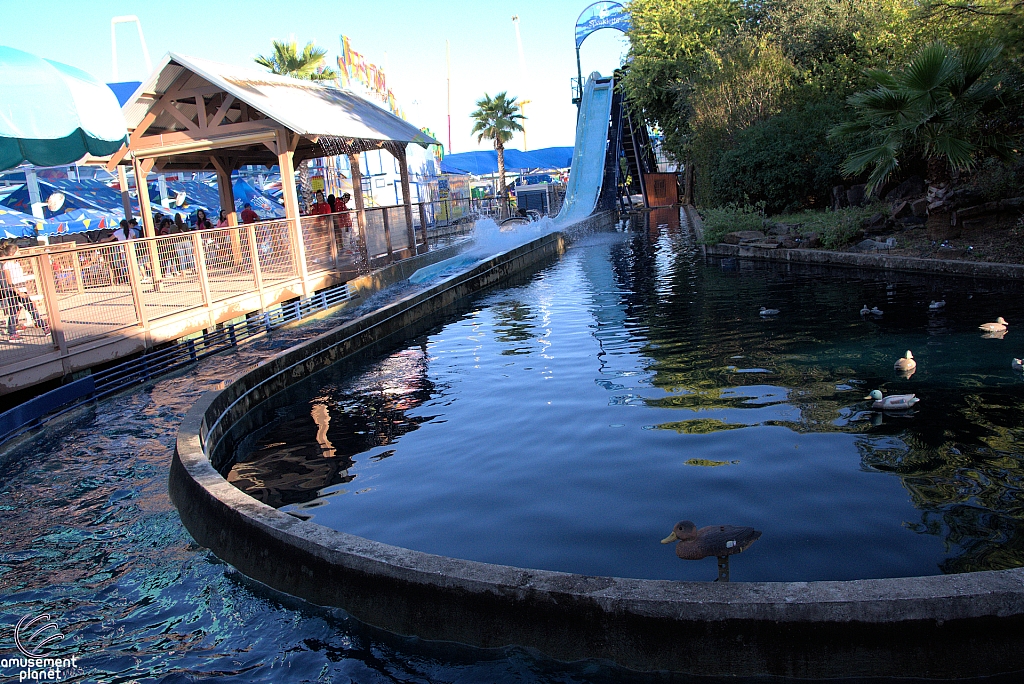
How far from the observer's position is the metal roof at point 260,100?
14297mm

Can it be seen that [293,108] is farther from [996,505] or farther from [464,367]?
[996,505]

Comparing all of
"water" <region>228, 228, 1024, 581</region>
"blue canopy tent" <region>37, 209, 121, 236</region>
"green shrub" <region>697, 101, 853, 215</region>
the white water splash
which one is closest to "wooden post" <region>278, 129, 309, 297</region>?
"water" <region>228, 228, 1024, 581</region>

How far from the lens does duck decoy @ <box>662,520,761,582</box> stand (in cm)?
360

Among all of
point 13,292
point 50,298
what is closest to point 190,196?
point 50,298

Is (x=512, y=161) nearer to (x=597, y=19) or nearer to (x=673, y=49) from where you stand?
(x=597, y=19)

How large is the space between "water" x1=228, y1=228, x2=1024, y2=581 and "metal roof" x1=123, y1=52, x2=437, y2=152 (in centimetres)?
632

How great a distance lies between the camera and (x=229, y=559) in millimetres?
4559

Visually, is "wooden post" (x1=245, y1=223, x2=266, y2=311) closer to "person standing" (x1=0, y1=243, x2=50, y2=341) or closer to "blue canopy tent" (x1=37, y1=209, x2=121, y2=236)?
"person standing" (x1=0, y1=243, x2=50, y2=341)

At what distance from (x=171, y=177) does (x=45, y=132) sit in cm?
3093

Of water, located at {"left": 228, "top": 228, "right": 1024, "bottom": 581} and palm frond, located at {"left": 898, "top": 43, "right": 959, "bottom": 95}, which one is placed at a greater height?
palm frond, located at {"left": 898, "top": 43, "right": 959, "bottom": 95}

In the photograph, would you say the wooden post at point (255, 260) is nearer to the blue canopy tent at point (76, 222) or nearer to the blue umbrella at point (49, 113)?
the blue umbrella at point (49, 113)

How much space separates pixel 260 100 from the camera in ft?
47.0

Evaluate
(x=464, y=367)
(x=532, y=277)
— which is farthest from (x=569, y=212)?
(x=464, y=367)
